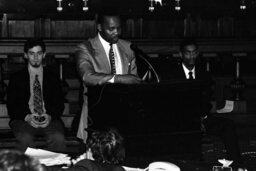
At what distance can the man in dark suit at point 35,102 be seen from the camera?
6.89 m

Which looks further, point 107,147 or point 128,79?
point 128,79

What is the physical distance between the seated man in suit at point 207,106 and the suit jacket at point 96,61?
44cm

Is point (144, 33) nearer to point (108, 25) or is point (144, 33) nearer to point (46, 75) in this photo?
point (46, 75)

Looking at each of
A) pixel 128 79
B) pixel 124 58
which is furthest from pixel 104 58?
pixel 128 79

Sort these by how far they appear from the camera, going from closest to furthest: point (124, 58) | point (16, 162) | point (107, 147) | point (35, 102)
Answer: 1. point (16, 162)
2. point (107, 147)
3. point (124, 58)
4. point (35, 102)

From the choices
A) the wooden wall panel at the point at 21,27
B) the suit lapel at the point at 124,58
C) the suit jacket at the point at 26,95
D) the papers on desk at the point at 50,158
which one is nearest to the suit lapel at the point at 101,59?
the suit lapel at the point at 124,58

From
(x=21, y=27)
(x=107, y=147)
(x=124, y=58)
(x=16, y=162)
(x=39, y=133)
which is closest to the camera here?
(x=16, y=162)

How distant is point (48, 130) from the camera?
6.95 metres

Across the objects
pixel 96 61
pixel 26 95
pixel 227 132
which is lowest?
pixel 227 132

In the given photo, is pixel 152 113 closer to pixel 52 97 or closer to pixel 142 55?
pixel 142 55

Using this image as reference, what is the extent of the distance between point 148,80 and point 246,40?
3547 mm

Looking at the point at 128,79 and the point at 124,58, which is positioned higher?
the point at 124,58

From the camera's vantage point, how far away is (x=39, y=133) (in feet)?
22.9

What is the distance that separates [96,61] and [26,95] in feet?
3.68
